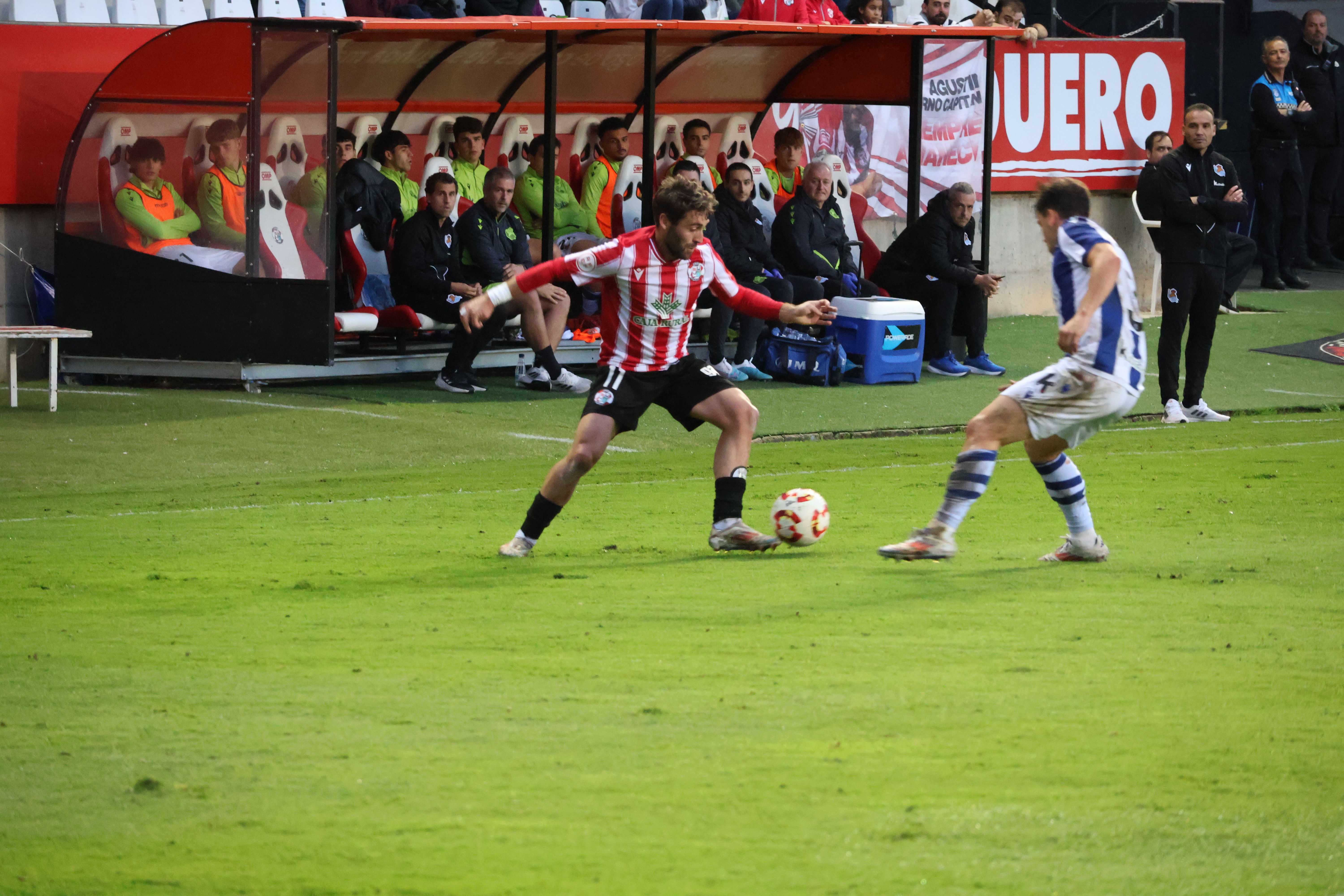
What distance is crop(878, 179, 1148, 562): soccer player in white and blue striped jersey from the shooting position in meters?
7.54

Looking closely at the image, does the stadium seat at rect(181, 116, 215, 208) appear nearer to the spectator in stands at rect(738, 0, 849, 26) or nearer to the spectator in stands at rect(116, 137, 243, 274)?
the spectator in stands at rect(116, 137, 243, 274)

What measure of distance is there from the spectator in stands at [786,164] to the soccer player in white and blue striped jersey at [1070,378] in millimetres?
10222

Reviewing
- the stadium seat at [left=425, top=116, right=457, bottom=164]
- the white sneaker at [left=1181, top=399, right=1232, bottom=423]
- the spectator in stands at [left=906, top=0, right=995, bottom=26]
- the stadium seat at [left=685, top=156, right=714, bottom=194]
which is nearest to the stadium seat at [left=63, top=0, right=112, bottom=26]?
the stadium seat at [left=425, top=116, right=457, bottom=164]

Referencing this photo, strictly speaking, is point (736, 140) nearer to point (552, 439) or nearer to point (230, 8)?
point (230, 8)

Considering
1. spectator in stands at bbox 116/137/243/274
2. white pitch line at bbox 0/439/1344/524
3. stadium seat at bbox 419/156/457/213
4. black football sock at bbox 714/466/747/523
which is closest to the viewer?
black football sock at bbox 714/466/747/523

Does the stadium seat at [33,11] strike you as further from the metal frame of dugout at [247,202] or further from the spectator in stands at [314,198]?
the spectator in stands at [314,198]

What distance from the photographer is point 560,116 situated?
17.8 meters

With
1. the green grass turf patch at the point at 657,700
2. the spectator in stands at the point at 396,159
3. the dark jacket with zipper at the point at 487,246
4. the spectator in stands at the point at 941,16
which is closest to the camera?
the green grass turf patch at the point at 657,700

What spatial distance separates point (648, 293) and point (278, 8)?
9.11m

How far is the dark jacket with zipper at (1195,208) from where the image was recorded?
13773 mm

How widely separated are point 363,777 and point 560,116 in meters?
13.6

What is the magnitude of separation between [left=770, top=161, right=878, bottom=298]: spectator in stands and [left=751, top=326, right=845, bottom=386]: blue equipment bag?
79 centimetres

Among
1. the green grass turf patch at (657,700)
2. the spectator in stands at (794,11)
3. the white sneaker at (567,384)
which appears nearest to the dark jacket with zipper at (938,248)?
the spectator in stands at (794,11)

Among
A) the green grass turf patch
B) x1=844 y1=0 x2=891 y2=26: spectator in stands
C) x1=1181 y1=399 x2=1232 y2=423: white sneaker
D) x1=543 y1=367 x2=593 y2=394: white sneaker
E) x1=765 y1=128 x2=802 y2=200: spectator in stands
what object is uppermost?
x1=844 y1=0 x2=891 y2=26: spectator in stands
